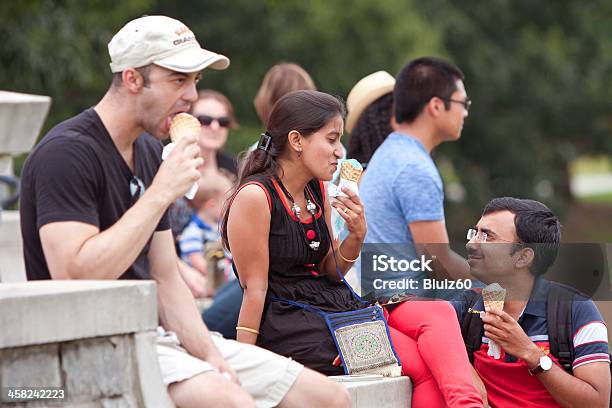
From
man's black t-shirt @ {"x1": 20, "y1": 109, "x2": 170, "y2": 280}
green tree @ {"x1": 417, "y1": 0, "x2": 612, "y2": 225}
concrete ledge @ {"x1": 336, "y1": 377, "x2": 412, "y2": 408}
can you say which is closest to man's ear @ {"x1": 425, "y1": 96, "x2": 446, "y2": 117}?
concrete ledge @ {"x1": 336, "y1": 377, "x2": 412, "y2": 408}

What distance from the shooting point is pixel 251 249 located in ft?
15.6

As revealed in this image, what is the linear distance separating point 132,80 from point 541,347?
6.51ft

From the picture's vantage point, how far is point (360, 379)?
474cm

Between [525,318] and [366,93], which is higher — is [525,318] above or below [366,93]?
below

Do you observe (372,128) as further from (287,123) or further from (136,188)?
(136,188)

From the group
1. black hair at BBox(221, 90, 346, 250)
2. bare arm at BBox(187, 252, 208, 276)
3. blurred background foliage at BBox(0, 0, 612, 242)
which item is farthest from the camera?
blurred background foliage at BBox(0, 0, 612, 242)

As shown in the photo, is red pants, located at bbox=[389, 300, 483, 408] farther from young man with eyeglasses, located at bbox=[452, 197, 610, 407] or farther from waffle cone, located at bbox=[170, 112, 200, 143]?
waffle cone, located at bbox=[170, 112, 200, 143]

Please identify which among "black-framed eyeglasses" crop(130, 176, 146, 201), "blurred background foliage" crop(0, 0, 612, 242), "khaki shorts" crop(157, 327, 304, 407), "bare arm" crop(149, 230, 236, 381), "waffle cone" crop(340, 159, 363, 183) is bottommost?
"khaki shorts" crop(157, 327, 304, 407)

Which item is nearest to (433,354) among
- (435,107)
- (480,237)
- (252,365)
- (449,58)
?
(480,237)

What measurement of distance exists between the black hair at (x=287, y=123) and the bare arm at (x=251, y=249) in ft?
0.46

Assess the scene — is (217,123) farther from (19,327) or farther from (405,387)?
(19,327)

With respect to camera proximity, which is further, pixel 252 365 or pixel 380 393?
pixel 380 393

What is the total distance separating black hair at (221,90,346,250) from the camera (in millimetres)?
4980

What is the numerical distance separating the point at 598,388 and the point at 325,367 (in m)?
1.10
